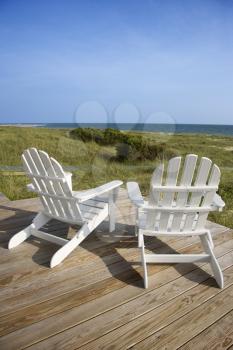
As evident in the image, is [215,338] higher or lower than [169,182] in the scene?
lower

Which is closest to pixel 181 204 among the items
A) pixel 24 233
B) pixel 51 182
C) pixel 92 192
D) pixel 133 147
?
pixel 92 192

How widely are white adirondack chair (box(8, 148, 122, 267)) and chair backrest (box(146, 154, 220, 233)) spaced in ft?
1.80

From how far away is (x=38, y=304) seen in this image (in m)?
1.61

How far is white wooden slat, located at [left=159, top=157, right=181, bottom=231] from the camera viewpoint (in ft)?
6.01

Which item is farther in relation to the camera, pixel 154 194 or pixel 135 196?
pixel 135 196

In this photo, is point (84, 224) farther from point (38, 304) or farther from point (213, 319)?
point (213, 319)

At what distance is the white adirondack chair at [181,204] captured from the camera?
1.87 m

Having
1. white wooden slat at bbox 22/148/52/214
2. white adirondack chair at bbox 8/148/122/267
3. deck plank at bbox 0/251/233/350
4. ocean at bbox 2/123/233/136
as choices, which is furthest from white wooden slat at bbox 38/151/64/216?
ocean at bbox 2/123/233/136

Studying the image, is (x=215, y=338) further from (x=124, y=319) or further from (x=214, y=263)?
(x=214, y=263)

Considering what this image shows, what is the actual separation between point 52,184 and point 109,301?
3.44 feet

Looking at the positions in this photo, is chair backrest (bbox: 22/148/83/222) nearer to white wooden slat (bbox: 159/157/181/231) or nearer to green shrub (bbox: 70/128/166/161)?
white wooden slat (bbox: 159/157/181/231)

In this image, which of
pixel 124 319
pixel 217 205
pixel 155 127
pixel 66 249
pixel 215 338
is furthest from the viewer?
pixel 155 127

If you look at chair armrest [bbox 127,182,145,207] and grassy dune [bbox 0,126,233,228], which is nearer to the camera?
chair armrest [bbox 127,182,145,207]

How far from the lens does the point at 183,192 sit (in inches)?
76.1
